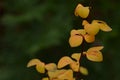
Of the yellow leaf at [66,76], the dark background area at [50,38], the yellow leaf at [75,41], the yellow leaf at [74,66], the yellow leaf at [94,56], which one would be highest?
the yellow leaf at [75,41]

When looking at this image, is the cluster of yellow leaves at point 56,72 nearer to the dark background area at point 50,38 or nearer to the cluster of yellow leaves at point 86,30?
the cluster of yellow leaves at point 86,30

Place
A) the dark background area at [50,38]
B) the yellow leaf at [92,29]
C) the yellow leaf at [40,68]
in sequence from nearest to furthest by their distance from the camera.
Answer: the yellow leaf at [92,29] < the yellow leaf at [40,68] < the dark background area at [50,38]

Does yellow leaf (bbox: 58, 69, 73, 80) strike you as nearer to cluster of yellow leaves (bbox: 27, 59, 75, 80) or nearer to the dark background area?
cluster of yellow leaves (bbox: 27, 59, 75, 80)

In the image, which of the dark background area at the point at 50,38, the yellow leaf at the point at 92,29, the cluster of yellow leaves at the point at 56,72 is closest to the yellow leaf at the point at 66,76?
the cluster of yellow leaves at the point at 56,72

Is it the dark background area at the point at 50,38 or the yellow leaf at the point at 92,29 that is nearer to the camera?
the yellow leaf at the point at 92,29

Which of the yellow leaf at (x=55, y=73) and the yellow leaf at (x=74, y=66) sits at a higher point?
the yellow leaf at (x=74, y=66)

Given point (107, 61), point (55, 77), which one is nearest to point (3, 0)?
point (107, 61)

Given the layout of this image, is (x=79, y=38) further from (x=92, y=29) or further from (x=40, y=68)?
(x=40, y=68)
